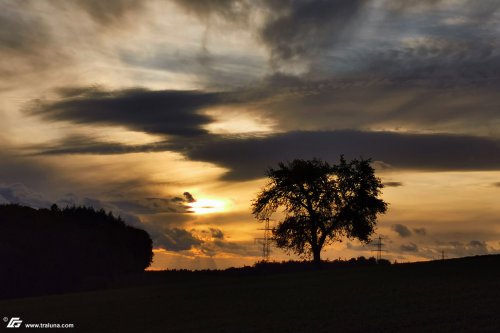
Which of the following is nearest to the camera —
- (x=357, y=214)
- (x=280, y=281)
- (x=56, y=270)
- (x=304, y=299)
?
(x=304, y=299)

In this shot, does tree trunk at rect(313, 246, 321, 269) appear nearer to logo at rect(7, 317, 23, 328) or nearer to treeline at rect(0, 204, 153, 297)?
treeline at rect(0, 204, 153, 297)

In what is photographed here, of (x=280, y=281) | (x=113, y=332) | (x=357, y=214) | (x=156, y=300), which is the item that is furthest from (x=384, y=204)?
(x=113, y=332)

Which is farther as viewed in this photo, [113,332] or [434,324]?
[113,332]

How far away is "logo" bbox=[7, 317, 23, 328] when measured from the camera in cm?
5239

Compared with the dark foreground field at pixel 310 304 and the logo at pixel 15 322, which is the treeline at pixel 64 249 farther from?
the logo at pixel 15 322

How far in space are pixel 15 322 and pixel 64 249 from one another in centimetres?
4160

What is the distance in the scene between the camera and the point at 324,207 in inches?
3386

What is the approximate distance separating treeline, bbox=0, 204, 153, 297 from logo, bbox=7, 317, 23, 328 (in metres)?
34.0

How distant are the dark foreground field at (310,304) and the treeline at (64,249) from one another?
18511mm

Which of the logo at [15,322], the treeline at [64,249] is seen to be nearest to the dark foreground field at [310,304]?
the logo at [15,322]

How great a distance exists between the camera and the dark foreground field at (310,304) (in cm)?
3772

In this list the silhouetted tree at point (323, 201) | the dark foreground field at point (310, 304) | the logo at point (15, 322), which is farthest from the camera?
the silhouetted tree at point (323, 201)

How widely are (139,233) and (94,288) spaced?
19.0m

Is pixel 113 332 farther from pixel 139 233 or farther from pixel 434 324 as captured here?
pixel 139 233
